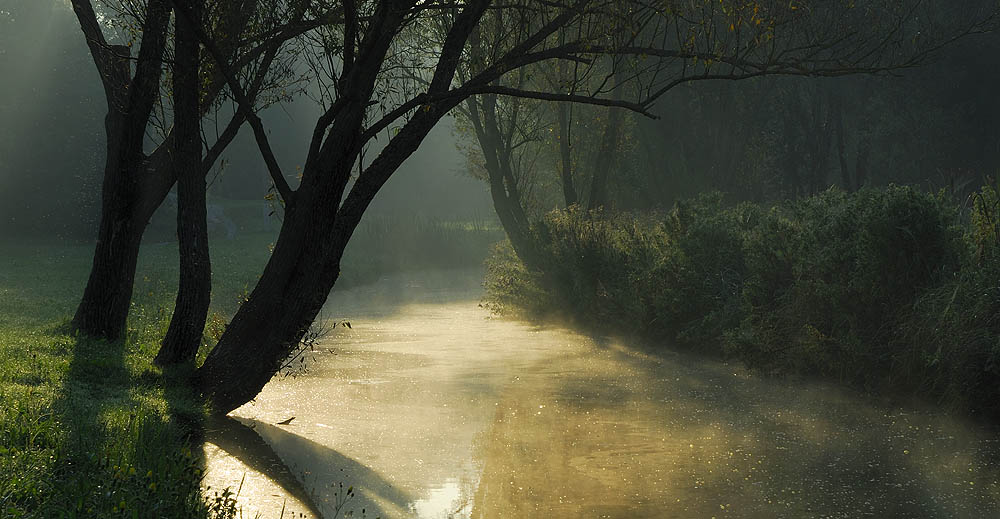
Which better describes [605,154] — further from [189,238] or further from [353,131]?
[353,131]

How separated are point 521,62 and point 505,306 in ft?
38.7

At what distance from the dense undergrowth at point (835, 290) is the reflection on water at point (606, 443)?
0.47 m

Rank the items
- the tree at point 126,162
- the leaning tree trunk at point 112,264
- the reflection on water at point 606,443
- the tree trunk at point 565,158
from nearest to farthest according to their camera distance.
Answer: the reflection on water at point 606,443 → the tree at point 126,162 → the leaning tree trunk at point 112,264 → the tree trunk at point 565,158

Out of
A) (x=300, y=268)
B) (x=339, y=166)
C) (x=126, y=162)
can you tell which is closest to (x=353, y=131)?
(x=339, y=166)

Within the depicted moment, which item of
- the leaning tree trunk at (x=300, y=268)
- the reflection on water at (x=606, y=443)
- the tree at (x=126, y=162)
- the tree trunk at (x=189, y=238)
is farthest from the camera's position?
the tree at (x=126, y=162)

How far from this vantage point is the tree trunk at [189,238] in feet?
32.5

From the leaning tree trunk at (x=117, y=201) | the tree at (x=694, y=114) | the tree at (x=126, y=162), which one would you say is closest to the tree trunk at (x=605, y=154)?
the tree at (x=694, y=114)

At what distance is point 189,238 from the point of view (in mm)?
10172

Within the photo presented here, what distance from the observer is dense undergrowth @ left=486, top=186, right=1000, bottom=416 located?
1023 centimetres

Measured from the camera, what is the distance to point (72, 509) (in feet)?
17.4

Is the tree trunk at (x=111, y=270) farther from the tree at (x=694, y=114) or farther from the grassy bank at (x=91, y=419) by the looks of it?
the tree at (x=694, y=114)

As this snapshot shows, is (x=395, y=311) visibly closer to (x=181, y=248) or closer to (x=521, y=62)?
(x=181, y=248)

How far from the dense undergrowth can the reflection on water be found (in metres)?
0.47

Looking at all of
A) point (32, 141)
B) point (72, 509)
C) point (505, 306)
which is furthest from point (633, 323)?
point (32, 141)
